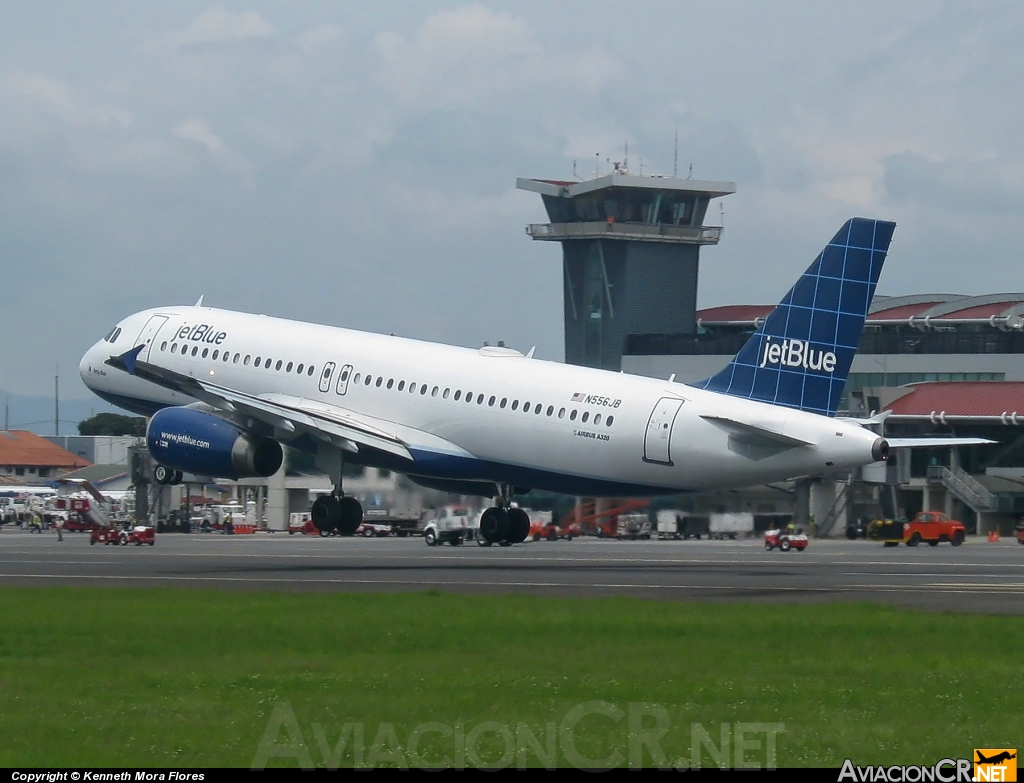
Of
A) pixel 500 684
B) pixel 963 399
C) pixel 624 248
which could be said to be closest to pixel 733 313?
pixel 624 248

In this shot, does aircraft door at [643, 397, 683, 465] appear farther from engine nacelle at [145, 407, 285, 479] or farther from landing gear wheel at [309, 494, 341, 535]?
engine nacelle at [145, 407, 285, 479]

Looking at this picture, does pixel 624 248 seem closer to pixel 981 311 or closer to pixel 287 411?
pixel 981 311

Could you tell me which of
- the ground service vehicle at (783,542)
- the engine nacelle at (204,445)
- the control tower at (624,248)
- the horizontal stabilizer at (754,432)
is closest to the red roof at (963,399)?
the ground service vehicle at (783,542)

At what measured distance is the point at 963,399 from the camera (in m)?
103

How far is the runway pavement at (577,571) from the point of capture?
108 ft

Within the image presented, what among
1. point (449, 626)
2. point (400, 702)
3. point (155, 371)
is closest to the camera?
point (400, 702)

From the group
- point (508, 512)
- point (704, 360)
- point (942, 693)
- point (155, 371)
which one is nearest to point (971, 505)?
point (704, 360)

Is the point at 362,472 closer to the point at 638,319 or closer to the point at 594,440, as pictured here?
the point at 594,440

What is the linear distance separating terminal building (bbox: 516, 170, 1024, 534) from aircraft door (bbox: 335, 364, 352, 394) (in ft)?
38.4

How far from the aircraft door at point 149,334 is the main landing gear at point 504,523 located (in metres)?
12.2

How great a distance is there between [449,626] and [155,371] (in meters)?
22.4

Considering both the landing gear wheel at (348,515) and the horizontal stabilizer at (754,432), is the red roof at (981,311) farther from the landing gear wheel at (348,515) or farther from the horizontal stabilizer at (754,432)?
the horizontal stabilizer at (754,432)

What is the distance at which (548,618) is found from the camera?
25.7 m

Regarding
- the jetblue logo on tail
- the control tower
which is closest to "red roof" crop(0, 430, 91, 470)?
the control tower
